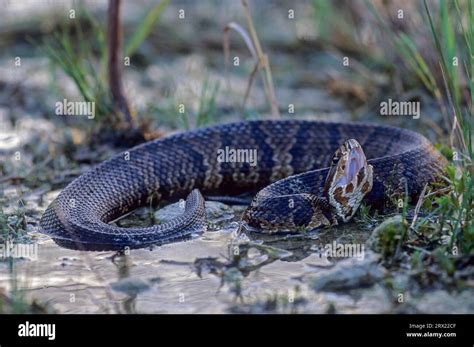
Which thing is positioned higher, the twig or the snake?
the twig

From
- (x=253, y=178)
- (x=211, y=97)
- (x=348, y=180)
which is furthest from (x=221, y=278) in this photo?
(x=211, y=97)

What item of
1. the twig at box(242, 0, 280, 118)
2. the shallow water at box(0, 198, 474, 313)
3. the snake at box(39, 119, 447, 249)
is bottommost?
the shallow water at box(0, 198, 474, 313)

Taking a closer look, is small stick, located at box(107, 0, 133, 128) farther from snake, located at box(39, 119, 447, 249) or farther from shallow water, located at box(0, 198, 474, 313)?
shallow water, located at box(0, 198, 474, 313)

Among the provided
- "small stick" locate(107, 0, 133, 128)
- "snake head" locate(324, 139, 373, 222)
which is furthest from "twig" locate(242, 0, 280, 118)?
"snake head" locate(324, 139, 373, 222)

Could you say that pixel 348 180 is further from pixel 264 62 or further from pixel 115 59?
pixel 115 59

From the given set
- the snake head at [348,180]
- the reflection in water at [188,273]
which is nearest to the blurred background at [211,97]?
the reflection in water at [188,273]

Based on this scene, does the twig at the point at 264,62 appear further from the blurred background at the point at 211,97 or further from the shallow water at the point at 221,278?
the shallow water at the point at 221,278
